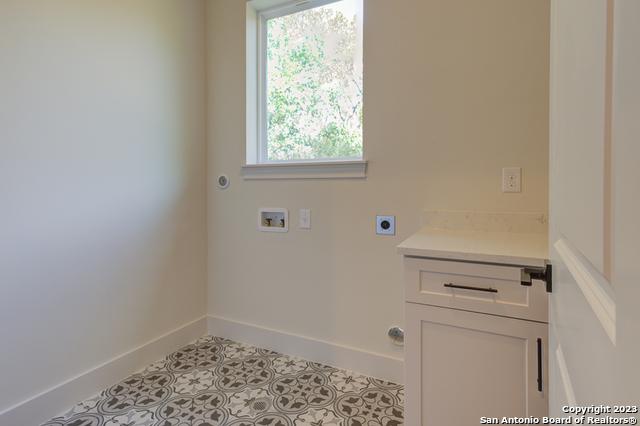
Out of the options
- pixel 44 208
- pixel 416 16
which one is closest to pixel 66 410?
pixel 44 208

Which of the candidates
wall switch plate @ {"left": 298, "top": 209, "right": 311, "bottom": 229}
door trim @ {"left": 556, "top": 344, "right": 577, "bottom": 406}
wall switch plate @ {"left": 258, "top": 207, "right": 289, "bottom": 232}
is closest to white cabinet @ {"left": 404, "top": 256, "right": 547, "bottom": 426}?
door trim @ {"left": 556, "top": 344, "right": 577, "bottom": 406}

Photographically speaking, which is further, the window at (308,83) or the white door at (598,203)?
the window at (308,83)

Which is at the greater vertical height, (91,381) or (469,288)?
(469,288)

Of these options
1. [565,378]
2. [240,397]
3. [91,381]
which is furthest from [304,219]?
[565,378]

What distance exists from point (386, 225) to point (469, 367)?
0.83m

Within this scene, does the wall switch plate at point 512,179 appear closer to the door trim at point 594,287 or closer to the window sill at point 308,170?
the window sill at point 308,170

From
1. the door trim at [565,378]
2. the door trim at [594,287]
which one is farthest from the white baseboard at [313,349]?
the door trim at [594,287]

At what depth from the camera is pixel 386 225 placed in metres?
1.80

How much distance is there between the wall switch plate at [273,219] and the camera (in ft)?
6.92

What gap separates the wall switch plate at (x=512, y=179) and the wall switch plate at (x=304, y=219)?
107 centimetres

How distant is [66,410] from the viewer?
5.13ft

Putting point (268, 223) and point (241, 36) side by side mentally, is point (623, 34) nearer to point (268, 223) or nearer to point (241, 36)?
point (268, 223)

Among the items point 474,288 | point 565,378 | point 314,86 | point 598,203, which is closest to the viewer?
point 598,203

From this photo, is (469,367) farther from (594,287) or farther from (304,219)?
(304,219)
